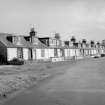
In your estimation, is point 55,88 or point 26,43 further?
point 26,43

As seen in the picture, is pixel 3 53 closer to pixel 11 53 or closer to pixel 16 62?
pixel 11 53

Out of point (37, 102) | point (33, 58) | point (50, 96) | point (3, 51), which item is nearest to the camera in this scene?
point (37, 102)

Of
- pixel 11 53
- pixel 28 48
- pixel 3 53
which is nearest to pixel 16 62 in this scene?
pixel 11 53

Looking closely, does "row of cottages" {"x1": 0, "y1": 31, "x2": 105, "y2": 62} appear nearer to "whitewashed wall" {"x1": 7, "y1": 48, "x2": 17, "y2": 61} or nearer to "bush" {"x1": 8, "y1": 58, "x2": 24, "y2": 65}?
"whitewashed wall" {"x1": 7, "y1": 48, "x2": 17, "y2": 61}

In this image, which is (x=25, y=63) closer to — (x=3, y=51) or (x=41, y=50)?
(x=3, y=51)

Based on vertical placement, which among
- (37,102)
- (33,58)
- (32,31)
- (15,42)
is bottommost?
(37,102)

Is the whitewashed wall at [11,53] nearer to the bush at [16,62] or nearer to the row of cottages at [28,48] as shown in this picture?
the row of cottages at [28,48]

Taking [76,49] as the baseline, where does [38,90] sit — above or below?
below

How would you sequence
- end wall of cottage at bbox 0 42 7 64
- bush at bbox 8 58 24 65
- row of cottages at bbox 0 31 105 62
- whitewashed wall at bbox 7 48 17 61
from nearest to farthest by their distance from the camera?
bush at bbox 8 58 24 65
end wall of cottage at bbox 0 42 7 64
whitewashed wall at bbox 7 48 17 61
row of cottages at bbox 0 31 105 62

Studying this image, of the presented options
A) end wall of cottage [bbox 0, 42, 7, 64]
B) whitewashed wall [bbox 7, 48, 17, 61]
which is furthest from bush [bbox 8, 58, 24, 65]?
end wall of cottage [bbox 0, 42, 7, 64]

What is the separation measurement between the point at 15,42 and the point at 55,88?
1075 inches

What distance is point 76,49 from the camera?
246 feet

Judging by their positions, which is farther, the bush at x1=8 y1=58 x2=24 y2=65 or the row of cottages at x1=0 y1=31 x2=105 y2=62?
the row of cottages at x1=0 y1=31 x2=105 y2=62

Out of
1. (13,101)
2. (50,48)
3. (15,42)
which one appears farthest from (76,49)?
(13,101)
